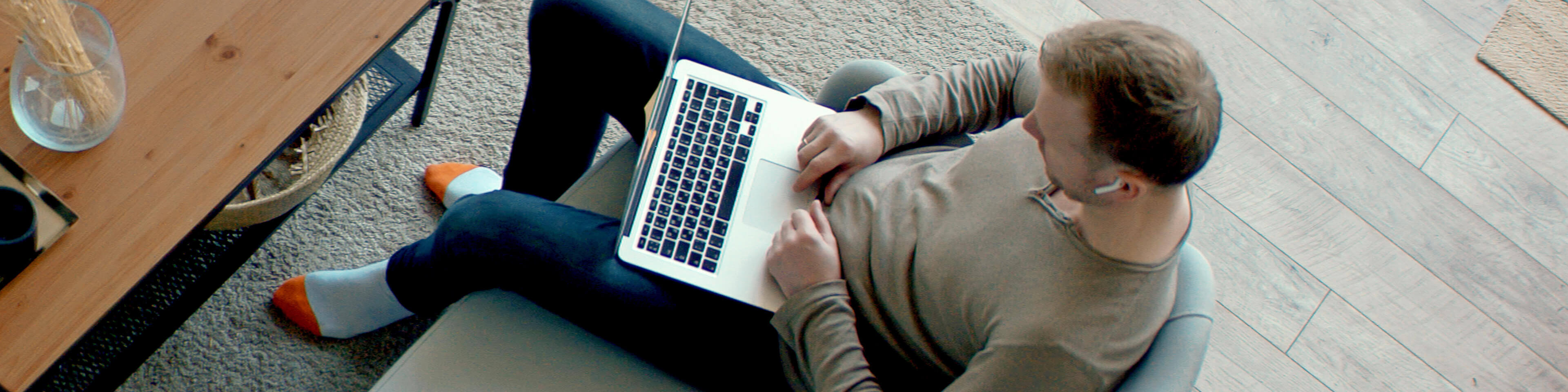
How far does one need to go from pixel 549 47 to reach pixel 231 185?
38cm

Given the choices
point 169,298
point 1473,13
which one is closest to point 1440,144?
point 1473,13

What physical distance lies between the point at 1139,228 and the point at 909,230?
0.24 meters

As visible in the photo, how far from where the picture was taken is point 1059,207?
2.91ft

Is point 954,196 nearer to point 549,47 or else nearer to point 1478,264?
point 549,47

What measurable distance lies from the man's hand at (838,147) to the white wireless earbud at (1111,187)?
0.29m

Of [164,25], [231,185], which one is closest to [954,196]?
[231,185]

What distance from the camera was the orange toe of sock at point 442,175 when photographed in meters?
1.50

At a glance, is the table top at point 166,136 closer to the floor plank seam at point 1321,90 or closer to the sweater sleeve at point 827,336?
the sweater sleeve at point 827,336

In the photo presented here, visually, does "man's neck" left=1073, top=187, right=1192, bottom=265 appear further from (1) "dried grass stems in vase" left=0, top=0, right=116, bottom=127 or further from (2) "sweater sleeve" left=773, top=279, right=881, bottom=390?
(1) "dried grass stems in vase" left=0, top=0, right=116, bottom=127

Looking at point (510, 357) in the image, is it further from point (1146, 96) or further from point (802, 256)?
point (1146, 96)

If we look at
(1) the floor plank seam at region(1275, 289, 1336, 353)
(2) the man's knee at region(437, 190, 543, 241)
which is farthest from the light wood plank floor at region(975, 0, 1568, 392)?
(2) the man's knee at region(437, 190, 543, 241)

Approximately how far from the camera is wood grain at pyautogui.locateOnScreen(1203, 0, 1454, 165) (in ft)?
6.04

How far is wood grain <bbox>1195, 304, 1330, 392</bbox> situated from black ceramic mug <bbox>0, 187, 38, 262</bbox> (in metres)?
1.56

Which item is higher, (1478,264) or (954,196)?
(954,196)
